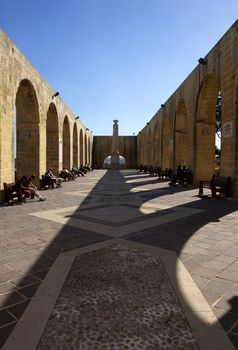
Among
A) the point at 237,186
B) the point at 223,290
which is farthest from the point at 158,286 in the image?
the point at 237,186

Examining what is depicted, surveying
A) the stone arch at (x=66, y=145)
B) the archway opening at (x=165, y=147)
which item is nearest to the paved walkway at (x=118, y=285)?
the stone arch at (x=66, y=145)

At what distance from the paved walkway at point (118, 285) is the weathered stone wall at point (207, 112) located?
5157mm

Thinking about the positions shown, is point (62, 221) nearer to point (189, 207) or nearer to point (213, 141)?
point (189, 207)

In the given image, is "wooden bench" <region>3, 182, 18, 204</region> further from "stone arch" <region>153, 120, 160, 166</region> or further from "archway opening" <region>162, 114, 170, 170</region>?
"stone arch" <region>153, 120, 160, 166</region>

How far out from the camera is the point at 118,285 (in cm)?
305

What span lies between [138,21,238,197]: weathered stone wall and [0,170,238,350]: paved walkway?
203 inches

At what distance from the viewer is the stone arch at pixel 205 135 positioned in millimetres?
13977

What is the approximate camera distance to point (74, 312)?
2.49 metres

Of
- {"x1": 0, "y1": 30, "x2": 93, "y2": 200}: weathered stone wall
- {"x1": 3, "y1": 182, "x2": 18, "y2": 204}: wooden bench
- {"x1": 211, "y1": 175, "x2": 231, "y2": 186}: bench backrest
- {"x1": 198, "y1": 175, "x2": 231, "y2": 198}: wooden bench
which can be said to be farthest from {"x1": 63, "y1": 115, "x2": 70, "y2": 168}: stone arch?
{"x1": 198, "y1": 175, "x2": 231, "y2": 198}: wooden bench

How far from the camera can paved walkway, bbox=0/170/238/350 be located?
2.18m

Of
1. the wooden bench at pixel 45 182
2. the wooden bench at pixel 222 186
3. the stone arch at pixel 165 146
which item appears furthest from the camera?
the stone arch at pixel 165 146

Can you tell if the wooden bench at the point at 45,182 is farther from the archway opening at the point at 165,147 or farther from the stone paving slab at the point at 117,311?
the archway opening at the point at 165,147

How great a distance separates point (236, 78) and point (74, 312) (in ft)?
31.6

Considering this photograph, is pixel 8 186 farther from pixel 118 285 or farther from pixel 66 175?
pixel 66 175
